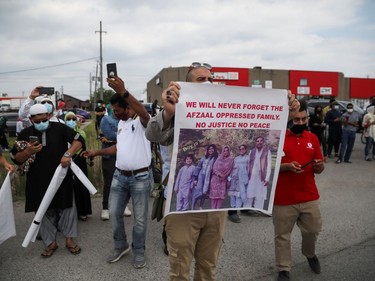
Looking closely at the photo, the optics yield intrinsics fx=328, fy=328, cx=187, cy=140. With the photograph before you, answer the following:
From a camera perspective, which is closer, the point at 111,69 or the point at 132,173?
the point at 111,69

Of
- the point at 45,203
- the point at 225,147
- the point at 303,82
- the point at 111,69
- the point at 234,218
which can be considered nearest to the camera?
the point at 225,147

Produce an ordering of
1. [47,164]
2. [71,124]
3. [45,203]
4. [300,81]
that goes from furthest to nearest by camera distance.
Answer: [300,81] → [71,124] → [47,164] → [45,203]

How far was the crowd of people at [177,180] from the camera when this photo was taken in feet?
7.43

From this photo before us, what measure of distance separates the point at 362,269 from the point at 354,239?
2.94ft

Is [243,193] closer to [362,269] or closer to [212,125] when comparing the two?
[212,125]

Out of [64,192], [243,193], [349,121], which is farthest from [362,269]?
[349,121]

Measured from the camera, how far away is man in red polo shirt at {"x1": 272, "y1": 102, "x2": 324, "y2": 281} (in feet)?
10.7

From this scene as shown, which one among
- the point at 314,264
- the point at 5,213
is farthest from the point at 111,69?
the point at 314,264

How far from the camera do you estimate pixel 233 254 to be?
156 inches

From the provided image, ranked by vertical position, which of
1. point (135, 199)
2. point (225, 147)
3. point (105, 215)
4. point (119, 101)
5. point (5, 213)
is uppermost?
point (119, 101)

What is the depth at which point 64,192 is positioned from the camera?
3848 mm

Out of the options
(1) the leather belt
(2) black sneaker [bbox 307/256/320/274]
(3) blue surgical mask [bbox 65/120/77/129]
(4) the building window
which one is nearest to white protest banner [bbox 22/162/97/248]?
(1) the leather belt

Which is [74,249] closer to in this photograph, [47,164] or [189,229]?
[47,164]

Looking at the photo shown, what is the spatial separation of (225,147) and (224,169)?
160mm
